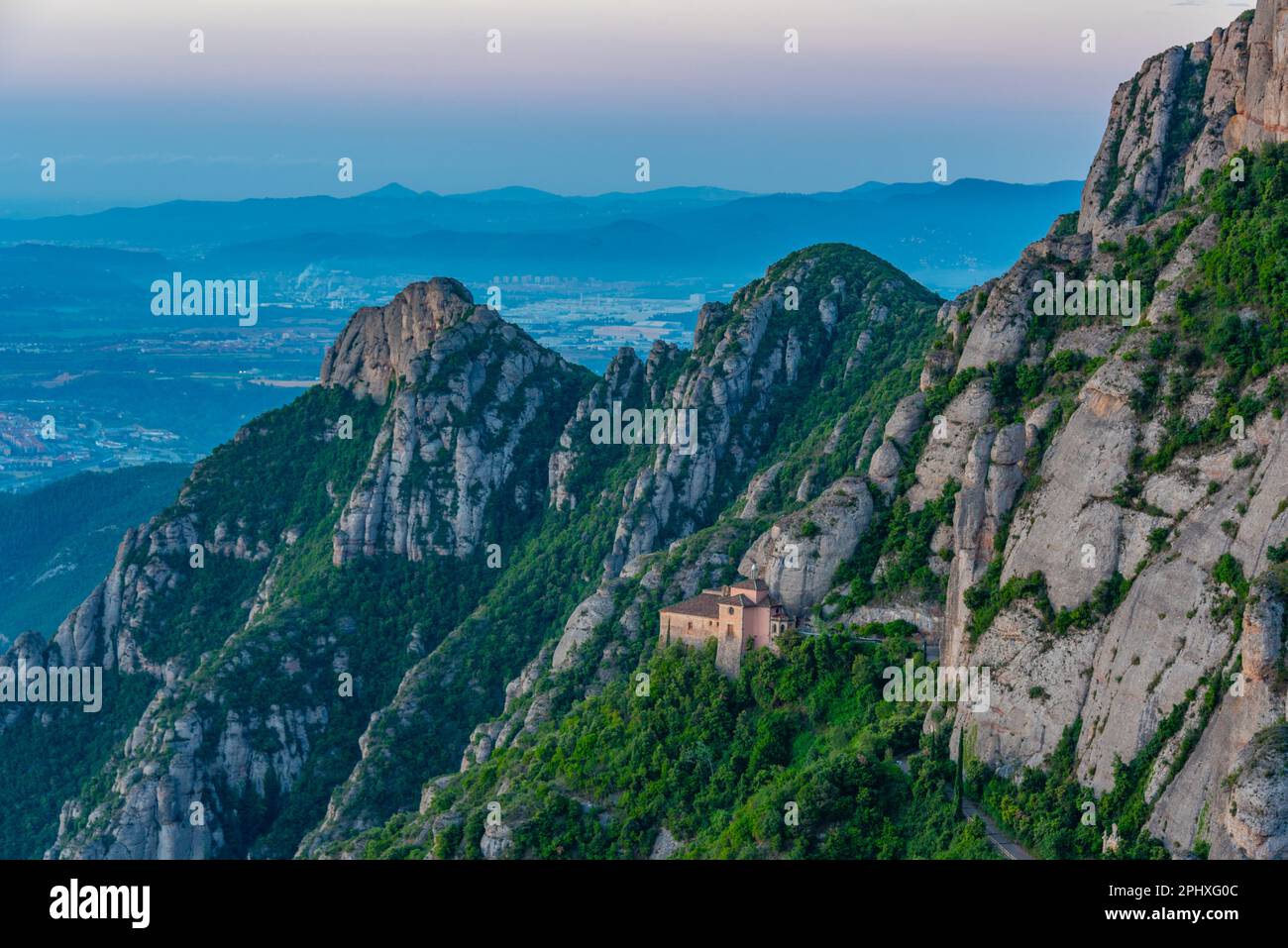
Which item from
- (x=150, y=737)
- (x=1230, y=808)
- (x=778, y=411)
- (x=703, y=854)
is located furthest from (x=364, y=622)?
(x=1230, y=808)

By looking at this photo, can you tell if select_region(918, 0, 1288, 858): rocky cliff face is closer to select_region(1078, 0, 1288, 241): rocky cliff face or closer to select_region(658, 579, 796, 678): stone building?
select_region(658, 579, 796, 678): stone building

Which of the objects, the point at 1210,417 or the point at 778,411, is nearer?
A: the point at 1210,417

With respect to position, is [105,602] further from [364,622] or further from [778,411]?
[778,411]

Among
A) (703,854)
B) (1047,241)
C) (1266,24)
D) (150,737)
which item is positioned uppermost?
(1266,24)

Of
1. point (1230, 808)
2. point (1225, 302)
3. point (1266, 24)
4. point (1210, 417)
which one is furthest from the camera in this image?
point (1266, 24)

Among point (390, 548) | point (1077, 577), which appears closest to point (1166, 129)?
point (1077, 577)

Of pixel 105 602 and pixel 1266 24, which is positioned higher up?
pixel 1266 24

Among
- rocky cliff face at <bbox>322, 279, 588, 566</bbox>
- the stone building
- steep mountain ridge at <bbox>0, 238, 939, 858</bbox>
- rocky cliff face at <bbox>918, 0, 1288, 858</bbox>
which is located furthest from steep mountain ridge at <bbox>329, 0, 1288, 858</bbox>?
rocky cliff face at <bbox>322, 279, 588, 566</bbox>

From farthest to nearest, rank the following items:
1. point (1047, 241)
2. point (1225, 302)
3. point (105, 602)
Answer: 1. point (105, 602)
2. point (1047, 241)
3. point (1225, 302)
